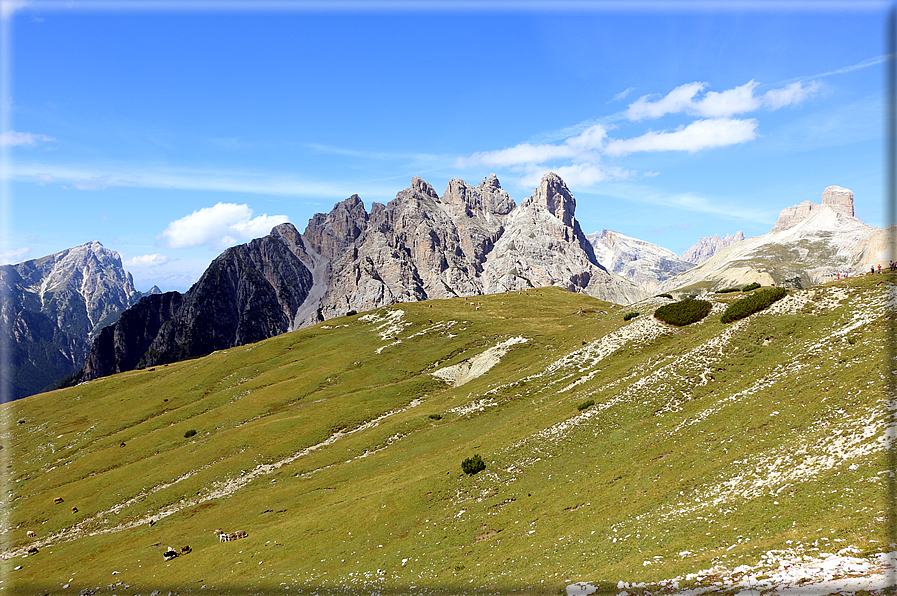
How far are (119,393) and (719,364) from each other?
131696 millimetres

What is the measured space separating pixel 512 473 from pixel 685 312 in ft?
120

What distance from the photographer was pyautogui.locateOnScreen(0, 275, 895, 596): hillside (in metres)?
23.2

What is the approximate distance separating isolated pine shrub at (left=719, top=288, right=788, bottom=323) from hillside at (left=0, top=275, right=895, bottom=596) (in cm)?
139

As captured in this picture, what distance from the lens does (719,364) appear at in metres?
43.0

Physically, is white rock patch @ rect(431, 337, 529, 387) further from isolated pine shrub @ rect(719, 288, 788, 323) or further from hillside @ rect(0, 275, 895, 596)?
isolated pine shrub @ rect(719, 288, 788, 323)

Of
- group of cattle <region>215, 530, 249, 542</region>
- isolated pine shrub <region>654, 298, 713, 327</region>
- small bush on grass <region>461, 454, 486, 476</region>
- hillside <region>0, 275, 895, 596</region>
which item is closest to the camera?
hillside <region>0, 275, 895, 596</region>

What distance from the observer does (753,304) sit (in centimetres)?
4869

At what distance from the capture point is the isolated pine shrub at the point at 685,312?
58.7 m

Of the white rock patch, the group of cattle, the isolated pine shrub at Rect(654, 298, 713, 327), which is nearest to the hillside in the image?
the white rock patch

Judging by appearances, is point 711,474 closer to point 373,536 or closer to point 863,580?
point 863,580

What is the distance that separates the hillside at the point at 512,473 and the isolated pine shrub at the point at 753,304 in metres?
1.39

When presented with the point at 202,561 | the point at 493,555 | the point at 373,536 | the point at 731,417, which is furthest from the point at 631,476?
the point at 202,561

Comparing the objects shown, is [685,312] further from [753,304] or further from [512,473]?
[512,473]

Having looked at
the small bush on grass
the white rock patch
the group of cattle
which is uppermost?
the white rock patch
